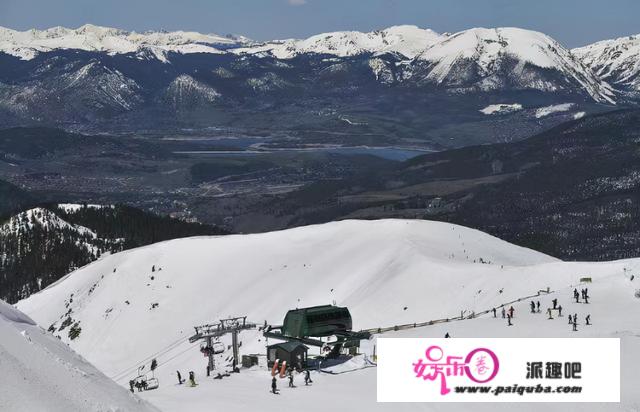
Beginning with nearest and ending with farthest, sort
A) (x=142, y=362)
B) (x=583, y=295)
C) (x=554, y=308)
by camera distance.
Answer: (x=554, y=308) → (x=583, y=295) → (x=142, y=362)

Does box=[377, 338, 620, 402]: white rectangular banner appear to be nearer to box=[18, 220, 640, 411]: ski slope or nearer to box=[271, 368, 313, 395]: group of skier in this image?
box=[18, 220, 640, 411]: ski slope

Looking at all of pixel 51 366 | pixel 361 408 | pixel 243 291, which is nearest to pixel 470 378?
pixel 361 408

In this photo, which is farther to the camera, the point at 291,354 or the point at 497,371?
the point at 291,354
